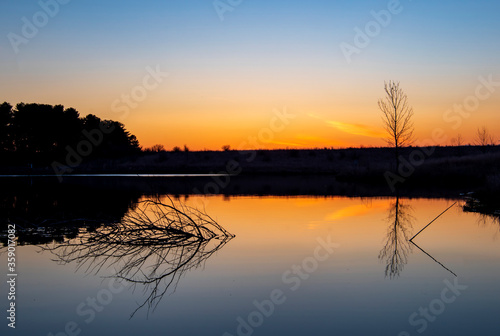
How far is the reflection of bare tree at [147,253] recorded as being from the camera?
9.02 m

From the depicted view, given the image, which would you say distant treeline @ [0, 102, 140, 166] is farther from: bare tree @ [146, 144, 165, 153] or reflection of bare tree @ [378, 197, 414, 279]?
reflection of bare tree @ [378, 197, 414, 279]

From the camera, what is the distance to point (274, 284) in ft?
27.8

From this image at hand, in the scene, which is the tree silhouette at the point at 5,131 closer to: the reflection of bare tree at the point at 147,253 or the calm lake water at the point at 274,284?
the calm lake water at the point at 274,284

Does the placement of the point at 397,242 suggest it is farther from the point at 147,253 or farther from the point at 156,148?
the point at 156,148

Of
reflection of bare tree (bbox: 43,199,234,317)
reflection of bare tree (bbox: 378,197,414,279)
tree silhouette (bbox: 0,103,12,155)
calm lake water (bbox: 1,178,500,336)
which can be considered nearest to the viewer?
calm lake water (bbox: 1,178,500,336)

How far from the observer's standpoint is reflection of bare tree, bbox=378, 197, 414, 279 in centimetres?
968

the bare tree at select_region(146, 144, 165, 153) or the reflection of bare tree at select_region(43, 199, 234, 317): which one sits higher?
the bare tree at select_region(146, 144, 165, 153)

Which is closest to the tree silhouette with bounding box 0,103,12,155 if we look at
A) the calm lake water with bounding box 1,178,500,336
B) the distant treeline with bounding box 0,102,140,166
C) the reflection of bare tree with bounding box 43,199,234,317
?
the distant treeline with bounding box 0,102,140,166

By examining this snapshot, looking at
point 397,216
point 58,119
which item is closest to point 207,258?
point 397,216

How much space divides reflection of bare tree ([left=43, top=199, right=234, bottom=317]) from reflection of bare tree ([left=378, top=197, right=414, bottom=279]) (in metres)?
3.83

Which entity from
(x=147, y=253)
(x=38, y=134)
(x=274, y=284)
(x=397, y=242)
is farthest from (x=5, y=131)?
(x=274, y=284)

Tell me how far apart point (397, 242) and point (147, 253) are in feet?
20.1


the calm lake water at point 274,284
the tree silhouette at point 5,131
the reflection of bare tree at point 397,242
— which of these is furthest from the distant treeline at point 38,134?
the reflection of bare tree at point 397,242

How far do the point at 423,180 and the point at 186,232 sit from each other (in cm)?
2679
